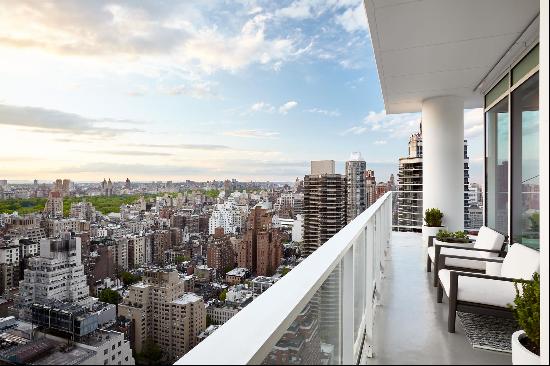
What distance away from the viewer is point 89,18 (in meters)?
17.6

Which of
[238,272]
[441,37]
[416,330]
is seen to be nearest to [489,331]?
[416,330]

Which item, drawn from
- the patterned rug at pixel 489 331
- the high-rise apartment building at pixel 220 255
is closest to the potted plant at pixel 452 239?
the patterned rug at pixel 489 331

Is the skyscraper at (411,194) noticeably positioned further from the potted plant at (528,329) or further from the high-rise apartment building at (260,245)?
the potted plant at (528,329)

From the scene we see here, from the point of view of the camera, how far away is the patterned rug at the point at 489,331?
3135 millimetres

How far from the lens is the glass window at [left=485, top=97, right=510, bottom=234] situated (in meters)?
6.18

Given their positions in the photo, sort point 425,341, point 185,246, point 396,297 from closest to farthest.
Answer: point 425,341 < point 396,297 < point 185,246

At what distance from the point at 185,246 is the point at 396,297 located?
806 centimetres

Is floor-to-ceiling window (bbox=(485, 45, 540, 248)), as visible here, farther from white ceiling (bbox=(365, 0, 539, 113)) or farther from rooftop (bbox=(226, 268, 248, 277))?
rooftop (bbox=(226, 268, 248, 277))

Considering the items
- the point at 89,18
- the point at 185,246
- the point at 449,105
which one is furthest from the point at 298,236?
the point at 89,18

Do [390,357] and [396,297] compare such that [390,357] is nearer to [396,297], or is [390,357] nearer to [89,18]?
[396,297]

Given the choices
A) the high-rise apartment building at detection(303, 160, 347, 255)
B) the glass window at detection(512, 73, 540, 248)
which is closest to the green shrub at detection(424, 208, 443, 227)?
the glass window at detection(512, 73, 540, 248)

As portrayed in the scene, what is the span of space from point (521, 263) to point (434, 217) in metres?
4.21

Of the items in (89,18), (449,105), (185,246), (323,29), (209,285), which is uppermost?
(323,29)

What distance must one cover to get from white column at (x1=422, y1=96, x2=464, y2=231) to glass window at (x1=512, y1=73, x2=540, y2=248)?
1.99m
